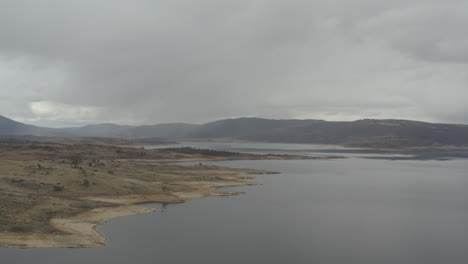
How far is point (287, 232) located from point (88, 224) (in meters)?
23.5

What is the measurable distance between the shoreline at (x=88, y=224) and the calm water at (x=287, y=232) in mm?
1329

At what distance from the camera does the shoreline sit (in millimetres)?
37897

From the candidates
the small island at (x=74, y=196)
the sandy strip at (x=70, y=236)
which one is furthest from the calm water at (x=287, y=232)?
the small island at (x=74, y=196)

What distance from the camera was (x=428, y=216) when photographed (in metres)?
58.8

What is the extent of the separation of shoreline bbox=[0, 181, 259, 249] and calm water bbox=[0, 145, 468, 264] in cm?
133

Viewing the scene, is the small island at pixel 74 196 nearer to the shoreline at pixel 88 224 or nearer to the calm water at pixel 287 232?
the shoreline at pixel 88 224

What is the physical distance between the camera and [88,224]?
46000 mm

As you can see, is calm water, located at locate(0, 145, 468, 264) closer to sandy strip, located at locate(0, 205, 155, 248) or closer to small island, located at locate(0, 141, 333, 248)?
sandy strip, located at locate(0, 205, 155, 248)

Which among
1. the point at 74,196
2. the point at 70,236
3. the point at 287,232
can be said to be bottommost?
the point at 287,232

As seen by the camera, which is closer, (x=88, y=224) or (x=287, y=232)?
(x=88, y=224)

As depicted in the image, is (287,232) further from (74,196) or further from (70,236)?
(74,196)

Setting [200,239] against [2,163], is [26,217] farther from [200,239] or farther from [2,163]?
[2,163]

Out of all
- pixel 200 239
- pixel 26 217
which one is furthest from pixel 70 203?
pixel 200 239

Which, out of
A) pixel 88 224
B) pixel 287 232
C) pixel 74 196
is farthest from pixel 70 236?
pixel 287 232
